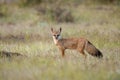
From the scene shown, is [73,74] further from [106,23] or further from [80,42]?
[106,23]

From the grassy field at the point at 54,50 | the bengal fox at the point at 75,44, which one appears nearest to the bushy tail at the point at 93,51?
the bengal fox at the point at 75,44

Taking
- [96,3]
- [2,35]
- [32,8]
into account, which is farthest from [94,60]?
[96,3]

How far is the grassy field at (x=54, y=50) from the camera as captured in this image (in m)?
9.84

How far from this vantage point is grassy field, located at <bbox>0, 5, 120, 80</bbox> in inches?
388

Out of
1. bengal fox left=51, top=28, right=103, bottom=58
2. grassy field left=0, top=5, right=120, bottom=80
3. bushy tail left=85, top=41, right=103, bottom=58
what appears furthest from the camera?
bengal fox left=51, top=28, right=103, bottom=58

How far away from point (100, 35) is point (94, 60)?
6.02 m

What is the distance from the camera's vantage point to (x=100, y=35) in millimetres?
18000

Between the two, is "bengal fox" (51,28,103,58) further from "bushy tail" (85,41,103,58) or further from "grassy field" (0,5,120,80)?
"grassy field" (0,5,120,80)

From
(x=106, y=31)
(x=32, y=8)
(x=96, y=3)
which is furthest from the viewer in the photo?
(x=96, y=3)

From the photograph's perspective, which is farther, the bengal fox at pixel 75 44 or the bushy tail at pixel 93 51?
the bengal fox at pixel 75 44

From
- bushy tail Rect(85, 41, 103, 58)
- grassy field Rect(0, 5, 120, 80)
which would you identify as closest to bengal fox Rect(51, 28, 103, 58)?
bushy tail Rect(85, 41, 103, 58)

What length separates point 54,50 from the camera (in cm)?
1441

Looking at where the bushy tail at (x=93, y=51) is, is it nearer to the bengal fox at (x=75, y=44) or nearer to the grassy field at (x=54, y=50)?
the bengal fox at (x=75, y=44)

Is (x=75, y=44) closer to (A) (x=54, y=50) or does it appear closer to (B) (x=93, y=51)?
(B) (x=93, y=51)
